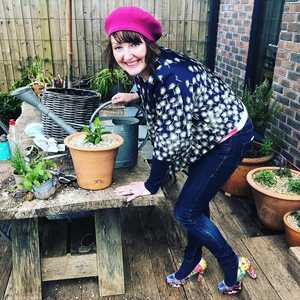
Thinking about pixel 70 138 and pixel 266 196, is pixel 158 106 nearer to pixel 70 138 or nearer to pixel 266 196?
pixel 70 138

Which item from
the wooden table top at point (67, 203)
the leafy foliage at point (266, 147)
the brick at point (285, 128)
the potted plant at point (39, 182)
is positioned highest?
the potted plant at point (39, 182)

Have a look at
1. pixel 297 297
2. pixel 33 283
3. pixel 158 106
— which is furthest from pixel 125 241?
pixel 158 106

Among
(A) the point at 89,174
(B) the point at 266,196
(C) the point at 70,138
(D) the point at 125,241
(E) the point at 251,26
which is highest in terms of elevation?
(E) the point at 251,26

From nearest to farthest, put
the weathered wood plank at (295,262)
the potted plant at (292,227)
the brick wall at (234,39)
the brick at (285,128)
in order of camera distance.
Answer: the weathered wood plank at (295,262) → the potted plant at (292,227) → the brick at (285,128) → the brick wall at (234,39)

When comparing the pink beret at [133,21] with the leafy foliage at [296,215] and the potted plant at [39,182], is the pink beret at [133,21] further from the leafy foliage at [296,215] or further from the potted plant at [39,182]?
the leafy foliage at [296,215]

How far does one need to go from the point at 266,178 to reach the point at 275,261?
1.99 ft

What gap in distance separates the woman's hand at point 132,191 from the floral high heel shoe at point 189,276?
698 millimetres

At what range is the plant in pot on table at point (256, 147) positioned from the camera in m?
2.92

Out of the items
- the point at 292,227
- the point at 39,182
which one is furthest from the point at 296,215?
the point at 39,182

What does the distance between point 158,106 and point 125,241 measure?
130cm

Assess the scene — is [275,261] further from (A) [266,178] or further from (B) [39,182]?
(B) [39,182]

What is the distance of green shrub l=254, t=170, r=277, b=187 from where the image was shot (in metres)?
2.58

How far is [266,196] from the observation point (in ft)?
8.09

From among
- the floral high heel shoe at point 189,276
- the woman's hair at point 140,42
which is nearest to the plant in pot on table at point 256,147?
the floral high heel shoe at point 189,276
